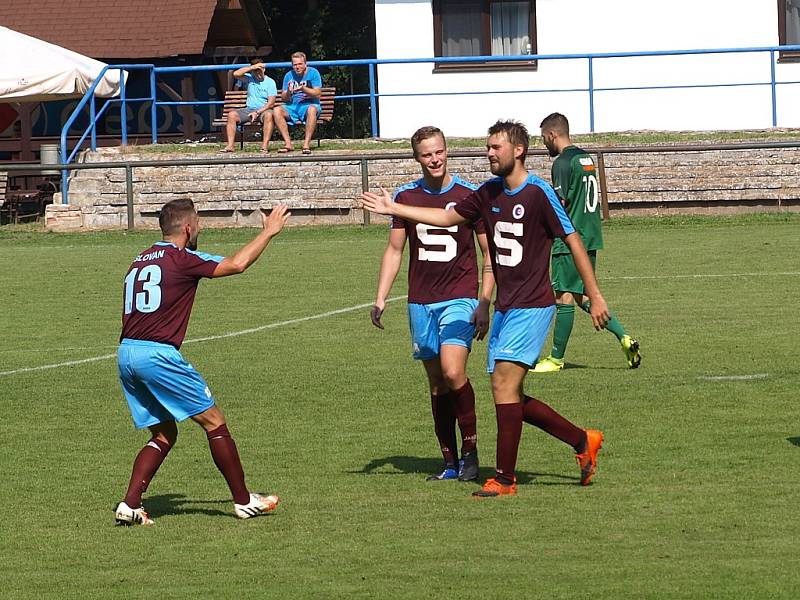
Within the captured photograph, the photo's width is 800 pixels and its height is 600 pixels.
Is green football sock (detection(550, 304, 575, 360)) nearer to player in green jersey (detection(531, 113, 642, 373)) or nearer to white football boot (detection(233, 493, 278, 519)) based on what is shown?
player in green jersey (detection(531, 113, 642, 373))

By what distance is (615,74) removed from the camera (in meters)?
29.3

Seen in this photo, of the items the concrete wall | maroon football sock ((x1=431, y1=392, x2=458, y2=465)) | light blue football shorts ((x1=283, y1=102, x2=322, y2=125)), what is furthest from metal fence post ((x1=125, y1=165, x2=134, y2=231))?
maroon football sock ((x1=431, y1=392, x2=458, y2=465))

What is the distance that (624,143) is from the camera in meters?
26.8

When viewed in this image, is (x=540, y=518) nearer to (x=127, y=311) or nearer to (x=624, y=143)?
(x=127, y=311)

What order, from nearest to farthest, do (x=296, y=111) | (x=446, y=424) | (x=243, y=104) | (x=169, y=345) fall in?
1. (x=169, y=345)
2. (x=446, y=424)
3. (x=296, y=111)
4. (x=243, y=104)

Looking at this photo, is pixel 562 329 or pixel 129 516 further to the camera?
pixel 562 329

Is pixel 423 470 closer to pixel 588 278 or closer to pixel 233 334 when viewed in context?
pixel 588 278

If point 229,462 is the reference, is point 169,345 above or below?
above

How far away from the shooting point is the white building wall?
2898cm

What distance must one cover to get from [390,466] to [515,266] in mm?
1682

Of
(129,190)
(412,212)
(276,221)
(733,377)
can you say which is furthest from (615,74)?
(276,221)

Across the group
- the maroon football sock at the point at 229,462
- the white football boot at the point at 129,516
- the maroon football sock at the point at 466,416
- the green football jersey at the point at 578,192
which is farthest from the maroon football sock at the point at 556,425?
the green football jersey at the point at 578,192

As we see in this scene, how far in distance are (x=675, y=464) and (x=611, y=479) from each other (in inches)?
20.7

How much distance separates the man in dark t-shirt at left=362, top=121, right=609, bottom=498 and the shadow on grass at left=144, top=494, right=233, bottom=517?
138cm
